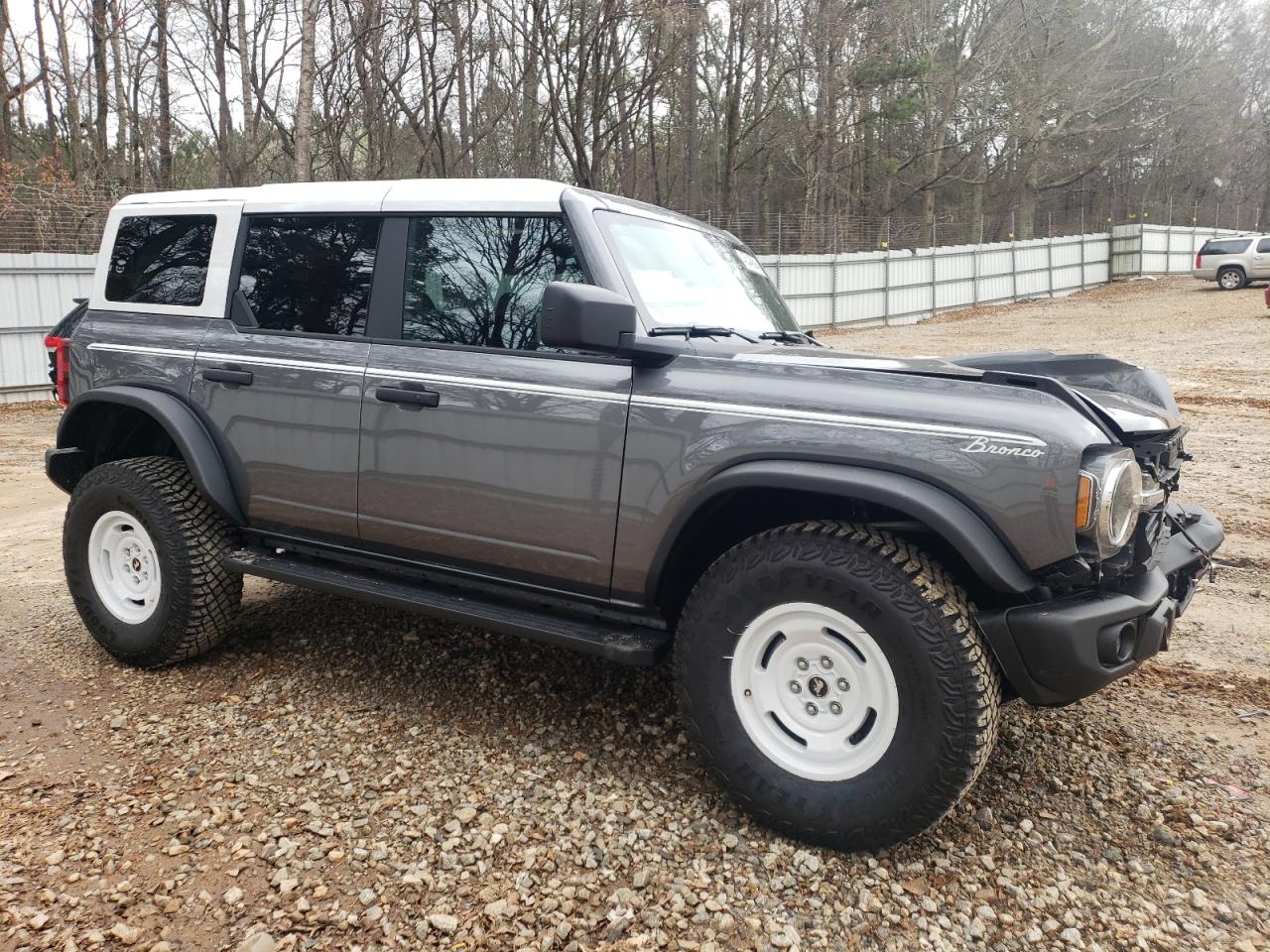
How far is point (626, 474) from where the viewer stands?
3.04 m

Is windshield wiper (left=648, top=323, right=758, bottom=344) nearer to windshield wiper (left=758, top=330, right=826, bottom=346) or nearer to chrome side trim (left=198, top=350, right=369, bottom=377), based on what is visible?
windshield wiper (left=758, top=330, right=826, bottom=346)

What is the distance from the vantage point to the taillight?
445 centimetres

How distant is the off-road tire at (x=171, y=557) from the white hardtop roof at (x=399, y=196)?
1198mm

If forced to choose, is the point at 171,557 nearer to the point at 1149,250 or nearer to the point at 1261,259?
the point at 1261,259

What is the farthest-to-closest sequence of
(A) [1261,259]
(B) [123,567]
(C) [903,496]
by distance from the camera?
(A) [1261,259] < (B) [123,567] < (C) [903,496]

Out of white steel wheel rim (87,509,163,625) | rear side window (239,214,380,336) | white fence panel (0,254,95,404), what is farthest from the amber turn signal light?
white fence panel (0,254,95,404)

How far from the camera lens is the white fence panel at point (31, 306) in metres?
13.3

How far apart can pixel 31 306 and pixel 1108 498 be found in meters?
14.9

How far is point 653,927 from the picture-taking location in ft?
8.18

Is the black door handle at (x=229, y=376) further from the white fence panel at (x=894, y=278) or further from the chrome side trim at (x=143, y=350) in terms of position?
the white fence panel at (x=894, y=278)

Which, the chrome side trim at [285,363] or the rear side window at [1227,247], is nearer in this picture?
the chrome side trim at [285,363]

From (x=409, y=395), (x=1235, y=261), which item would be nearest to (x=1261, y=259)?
(x=1235, y=261)

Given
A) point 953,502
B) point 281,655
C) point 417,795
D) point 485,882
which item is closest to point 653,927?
point 485,882

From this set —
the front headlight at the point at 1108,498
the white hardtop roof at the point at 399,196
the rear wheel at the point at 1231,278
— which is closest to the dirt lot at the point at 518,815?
the front headlight at the point at 1108,498
